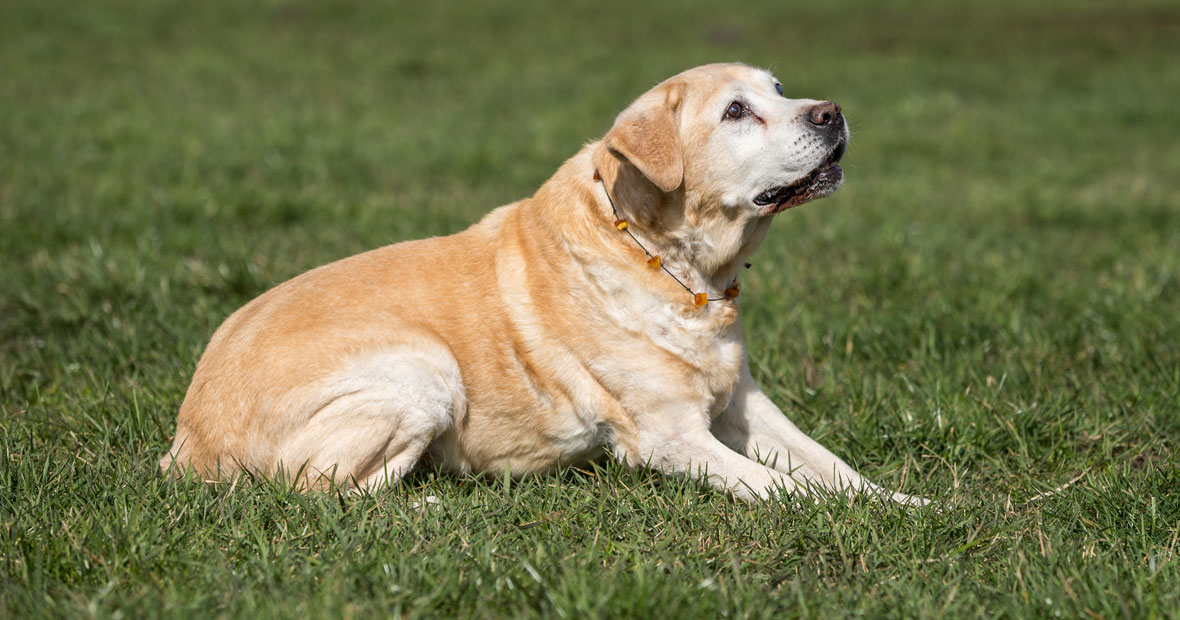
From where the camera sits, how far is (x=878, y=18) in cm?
2378

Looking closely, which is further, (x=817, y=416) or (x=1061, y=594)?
(x=817, y=416)

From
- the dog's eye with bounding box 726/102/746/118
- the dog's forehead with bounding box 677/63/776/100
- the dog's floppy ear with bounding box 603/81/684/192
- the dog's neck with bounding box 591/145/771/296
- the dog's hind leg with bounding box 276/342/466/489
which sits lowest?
the dog's hind leg with bounding box 276/342/466/489

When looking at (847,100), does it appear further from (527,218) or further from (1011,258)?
(527,218)

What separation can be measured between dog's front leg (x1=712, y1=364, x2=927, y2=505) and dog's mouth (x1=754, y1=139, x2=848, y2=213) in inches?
27.4

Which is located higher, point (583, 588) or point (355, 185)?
point (583, 588)

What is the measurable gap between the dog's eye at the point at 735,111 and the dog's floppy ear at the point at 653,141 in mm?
199

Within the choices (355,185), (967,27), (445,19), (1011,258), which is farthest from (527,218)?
(967,27)

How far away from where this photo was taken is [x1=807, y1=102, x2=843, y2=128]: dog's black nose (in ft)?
12.5

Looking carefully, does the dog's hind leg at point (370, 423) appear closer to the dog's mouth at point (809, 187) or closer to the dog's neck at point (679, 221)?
the dog's neck at point (679, 221)

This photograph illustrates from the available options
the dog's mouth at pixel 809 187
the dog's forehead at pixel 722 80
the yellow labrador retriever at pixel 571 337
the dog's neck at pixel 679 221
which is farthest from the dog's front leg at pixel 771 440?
the dog's forehead at pixel 722 80

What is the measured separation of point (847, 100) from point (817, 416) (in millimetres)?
9755

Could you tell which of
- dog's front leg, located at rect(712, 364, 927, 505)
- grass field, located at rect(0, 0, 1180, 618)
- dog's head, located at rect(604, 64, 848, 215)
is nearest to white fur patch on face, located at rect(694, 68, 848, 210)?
dog's head, located at rect(604, 64, 848, 215)

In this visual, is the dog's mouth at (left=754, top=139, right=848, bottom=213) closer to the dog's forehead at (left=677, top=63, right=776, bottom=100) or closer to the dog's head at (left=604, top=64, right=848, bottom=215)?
the dog's head at (left=604, top=64, right=848, bottom=215)

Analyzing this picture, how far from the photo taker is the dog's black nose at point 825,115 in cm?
379
